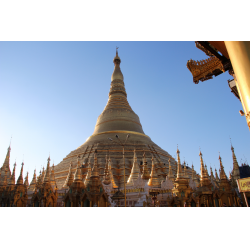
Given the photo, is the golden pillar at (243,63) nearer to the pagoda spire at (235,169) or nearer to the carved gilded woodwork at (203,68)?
the carved gilded woodwork at (203,68)

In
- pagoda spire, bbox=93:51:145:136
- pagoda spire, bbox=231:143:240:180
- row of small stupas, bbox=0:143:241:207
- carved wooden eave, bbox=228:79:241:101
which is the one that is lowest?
row of small stupas, bbox=0:143:241:207

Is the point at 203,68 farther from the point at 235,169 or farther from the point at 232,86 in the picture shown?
the point at 235,169

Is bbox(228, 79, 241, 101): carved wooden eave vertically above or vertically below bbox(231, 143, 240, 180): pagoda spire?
above

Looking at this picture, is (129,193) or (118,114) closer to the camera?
(129,193)

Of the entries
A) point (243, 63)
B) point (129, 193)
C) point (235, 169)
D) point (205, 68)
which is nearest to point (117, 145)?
point (129, 193)

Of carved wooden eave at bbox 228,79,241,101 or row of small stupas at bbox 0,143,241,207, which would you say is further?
row of small stupas at bbox 0,143,241,207

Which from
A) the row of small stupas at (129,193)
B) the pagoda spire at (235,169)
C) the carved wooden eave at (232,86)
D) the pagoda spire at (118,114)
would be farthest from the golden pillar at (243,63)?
the pagoda spire at (118,114)

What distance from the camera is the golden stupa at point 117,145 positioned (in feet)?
76.3

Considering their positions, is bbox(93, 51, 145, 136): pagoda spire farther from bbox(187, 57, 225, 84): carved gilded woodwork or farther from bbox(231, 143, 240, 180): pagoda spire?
bbox(187, 57, 225, 84): carved gilded woodwork

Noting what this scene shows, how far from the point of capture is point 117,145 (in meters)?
27.0

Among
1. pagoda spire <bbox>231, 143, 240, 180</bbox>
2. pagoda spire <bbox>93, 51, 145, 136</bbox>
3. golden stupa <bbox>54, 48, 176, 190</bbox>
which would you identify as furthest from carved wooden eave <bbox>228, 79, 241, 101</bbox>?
pagoda spire <bbox>93, 51, 145, 136</bbox>

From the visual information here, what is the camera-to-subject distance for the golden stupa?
76.3 feet
